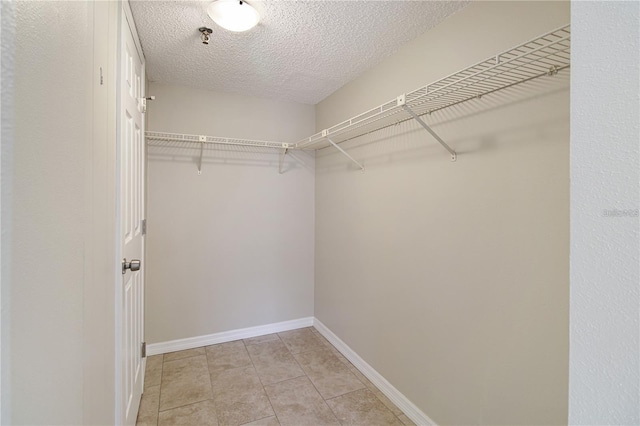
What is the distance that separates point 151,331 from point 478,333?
2544 millimetres

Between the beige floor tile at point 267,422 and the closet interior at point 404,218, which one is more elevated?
the closet interior at point 404,218

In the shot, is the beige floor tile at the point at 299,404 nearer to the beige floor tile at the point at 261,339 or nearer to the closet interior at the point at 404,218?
the closet interior at the point at 404,218

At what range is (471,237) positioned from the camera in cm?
152

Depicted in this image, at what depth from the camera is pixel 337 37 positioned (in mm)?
1858

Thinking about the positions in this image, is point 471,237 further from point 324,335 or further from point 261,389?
point 324,335

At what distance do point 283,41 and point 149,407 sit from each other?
253cm

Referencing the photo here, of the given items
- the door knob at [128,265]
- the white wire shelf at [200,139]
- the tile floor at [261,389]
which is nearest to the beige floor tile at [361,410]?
the tile floor at [261,389]

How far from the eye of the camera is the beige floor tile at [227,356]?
95.7 inches

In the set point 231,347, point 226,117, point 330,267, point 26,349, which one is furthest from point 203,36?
point 231,347
